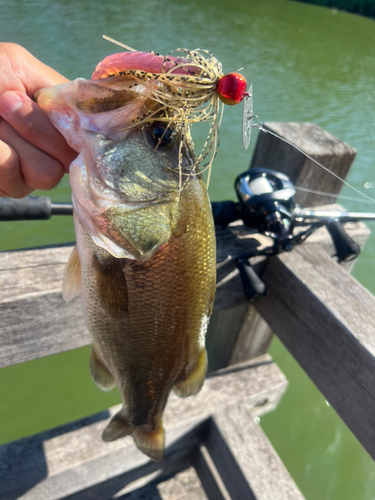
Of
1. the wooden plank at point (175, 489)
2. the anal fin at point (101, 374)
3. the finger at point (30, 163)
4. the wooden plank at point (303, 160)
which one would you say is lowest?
the wooden plank at point (175, 489)

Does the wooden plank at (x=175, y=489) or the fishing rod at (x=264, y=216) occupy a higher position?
the fishing rod at (x=264, y=216)

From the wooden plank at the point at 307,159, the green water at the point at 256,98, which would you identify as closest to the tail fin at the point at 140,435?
the wooden plank at the point at 307,159

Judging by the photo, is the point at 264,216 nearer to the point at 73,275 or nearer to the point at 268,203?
the point at 268,203

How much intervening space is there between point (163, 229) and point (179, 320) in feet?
1.01

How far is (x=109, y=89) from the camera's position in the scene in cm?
95

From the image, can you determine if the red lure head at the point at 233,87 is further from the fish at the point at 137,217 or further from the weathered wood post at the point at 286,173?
the weathered wood post at the point at 286,173

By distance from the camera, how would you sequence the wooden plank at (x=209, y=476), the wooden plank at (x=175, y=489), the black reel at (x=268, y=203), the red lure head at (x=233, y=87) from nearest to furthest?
1. the red lure head at (x=233, y=87)
2. the black reel at (x=268, y=203)
3. the wooden plank at (x=209, y=476)
4. the wooden plank at (x=175, y=489)

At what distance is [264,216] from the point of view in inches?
70.4

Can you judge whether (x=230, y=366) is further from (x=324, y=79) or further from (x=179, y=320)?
(x=324, y=79)

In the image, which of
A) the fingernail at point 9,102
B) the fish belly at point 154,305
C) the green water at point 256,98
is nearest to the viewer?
the fingernail at point 9,102

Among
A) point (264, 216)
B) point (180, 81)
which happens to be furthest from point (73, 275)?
point (264, 216)

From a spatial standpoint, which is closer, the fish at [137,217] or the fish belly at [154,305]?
the fish at [137,217]

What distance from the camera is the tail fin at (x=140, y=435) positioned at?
1493 millimetres

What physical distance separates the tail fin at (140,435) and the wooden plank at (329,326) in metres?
0.69
